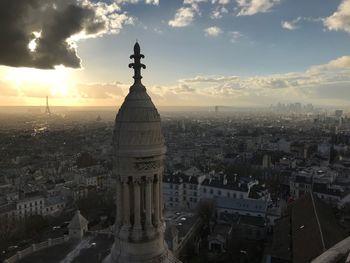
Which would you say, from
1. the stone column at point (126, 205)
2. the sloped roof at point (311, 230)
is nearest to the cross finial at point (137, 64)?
the stone column at point (126, 205)

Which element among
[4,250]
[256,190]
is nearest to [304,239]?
[256,190]

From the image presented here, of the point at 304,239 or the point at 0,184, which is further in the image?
the point at 0,184

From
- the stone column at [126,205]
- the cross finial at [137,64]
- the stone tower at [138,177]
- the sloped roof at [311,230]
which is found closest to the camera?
the stone tower at [138,177]

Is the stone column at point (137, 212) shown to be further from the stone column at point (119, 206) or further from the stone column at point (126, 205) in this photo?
the stone column at point (119, 206)

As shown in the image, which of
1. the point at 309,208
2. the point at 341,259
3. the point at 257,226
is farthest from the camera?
the point at 257,226

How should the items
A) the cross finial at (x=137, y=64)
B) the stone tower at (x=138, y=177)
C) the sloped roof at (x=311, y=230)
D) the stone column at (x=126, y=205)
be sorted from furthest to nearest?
1. the sloped roof at (x=311, y=230)
2. the cross finial at (x=137, y=64)
3. the stone column at (x=126, y=205)
4. the stone tower at (x=138, y=177)

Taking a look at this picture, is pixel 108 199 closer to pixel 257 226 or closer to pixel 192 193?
pixel 192 193

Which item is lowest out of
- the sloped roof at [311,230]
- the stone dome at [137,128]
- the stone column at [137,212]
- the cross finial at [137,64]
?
the sloped roof at [311,230]
